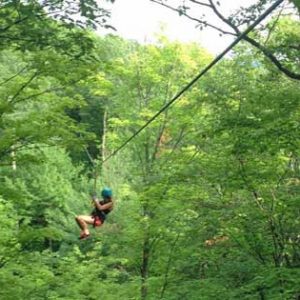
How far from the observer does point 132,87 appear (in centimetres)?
1471

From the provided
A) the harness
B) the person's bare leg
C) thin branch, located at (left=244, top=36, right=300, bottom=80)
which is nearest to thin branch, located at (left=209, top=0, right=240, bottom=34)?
thin branch, located at (left=244, top=36, right=300, bottom=80)

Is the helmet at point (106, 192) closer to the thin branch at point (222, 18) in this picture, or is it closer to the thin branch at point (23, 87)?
the thin branch at point (23, 87)

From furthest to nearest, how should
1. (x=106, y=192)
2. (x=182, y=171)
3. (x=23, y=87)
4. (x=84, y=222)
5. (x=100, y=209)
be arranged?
1. (x=182, y=171)
2. (x=84, y=222)
3. (x=100, y=209)
4. (x=106, y=192)
5. (x=23, y=87)

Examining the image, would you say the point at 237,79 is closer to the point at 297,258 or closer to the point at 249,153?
the point at 249,153

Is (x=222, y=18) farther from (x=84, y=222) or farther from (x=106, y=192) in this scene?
(x=84, y=222)

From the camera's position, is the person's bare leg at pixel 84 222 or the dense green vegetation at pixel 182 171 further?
the person's bare leg at pixel 84 222

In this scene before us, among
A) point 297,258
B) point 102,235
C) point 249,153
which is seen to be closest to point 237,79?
point 249,153

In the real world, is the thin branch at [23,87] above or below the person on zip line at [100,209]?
above

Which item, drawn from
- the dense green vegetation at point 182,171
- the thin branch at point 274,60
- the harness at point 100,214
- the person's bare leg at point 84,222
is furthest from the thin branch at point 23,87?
the thin branch at point 274,60

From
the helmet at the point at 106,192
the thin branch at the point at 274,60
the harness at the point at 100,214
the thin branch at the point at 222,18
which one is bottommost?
the harness at the point at 100,214

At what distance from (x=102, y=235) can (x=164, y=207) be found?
13.1 feet

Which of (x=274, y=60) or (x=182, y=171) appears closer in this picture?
(x=274, y=60)

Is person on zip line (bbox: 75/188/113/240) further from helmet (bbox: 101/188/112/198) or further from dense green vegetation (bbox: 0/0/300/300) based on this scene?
dense green vegetation (bbox: 0/0/300/300)

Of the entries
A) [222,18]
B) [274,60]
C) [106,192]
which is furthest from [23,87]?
[274,60]
